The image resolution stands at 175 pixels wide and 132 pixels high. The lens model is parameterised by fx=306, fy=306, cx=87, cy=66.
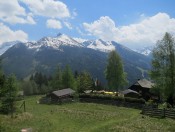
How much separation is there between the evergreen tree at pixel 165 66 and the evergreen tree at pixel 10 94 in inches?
1348

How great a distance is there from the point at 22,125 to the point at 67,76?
→ 74253 millimetres

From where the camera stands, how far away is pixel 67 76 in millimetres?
122688

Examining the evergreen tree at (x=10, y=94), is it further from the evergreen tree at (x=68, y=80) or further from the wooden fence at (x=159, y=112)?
the evergreen tree at (x=68, y=80)

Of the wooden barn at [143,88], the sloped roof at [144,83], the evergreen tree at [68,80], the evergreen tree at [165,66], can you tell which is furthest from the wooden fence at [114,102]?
the evergreen tree at [68,80]

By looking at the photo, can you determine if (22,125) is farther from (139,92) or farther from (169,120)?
(139,92)

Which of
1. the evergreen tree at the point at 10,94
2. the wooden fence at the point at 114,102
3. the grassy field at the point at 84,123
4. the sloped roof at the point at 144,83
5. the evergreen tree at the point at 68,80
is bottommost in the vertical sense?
the grassy field at the point at 84,123

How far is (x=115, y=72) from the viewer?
11350 centimetres

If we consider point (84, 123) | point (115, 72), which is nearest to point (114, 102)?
point (84, 123)

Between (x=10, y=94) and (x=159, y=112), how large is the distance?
27831 millimetres

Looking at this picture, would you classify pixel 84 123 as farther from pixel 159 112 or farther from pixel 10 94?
pixel 10 94

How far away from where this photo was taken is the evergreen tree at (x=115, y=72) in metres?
114

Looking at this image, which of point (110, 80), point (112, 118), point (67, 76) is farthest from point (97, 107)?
point (67, 76)

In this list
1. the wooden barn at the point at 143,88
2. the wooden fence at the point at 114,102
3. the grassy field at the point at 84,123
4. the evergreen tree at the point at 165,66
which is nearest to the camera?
the grassy field at the point at 84,123

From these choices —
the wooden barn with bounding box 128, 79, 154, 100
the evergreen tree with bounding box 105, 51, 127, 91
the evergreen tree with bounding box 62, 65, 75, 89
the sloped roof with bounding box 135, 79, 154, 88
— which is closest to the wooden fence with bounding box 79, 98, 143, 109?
the wooden barn with bounding box 128, 79, 154, 100
